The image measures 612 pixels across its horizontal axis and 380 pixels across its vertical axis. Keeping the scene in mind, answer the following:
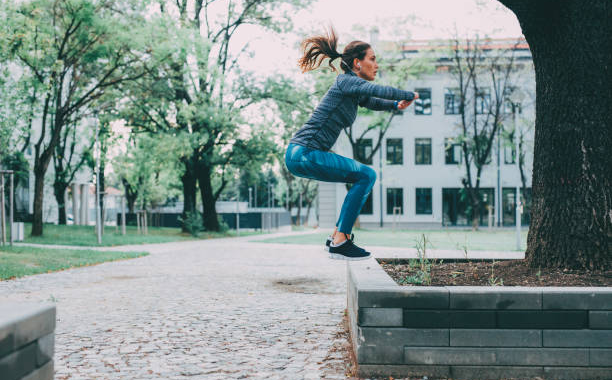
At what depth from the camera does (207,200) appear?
29.9m

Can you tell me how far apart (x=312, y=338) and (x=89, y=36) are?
17779 millimetres

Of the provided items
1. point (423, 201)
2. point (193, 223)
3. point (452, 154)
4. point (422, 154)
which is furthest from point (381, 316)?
point (452, 154)

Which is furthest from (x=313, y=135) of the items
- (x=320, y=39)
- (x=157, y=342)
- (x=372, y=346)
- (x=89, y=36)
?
(x=89, y=36)

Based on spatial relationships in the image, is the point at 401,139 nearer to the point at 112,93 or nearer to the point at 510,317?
the point at 112,93

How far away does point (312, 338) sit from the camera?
528cm

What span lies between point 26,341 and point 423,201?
141ft

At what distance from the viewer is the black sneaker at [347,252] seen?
4684 mm

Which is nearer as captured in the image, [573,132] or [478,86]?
[573,132]

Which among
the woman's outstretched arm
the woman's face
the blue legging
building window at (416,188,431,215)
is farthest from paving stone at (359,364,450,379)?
building window at (416,188,431,215)

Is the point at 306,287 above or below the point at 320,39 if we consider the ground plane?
below

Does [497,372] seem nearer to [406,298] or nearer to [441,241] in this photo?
[406,298]

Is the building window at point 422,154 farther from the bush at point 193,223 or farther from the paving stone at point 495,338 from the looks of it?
the paving stone at point 495,338

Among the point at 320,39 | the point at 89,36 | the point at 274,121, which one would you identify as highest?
the point at 89,36

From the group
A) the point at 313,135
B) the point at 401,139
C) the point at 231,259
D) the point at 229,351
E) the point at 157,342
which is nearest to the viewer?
the point at 313,135
